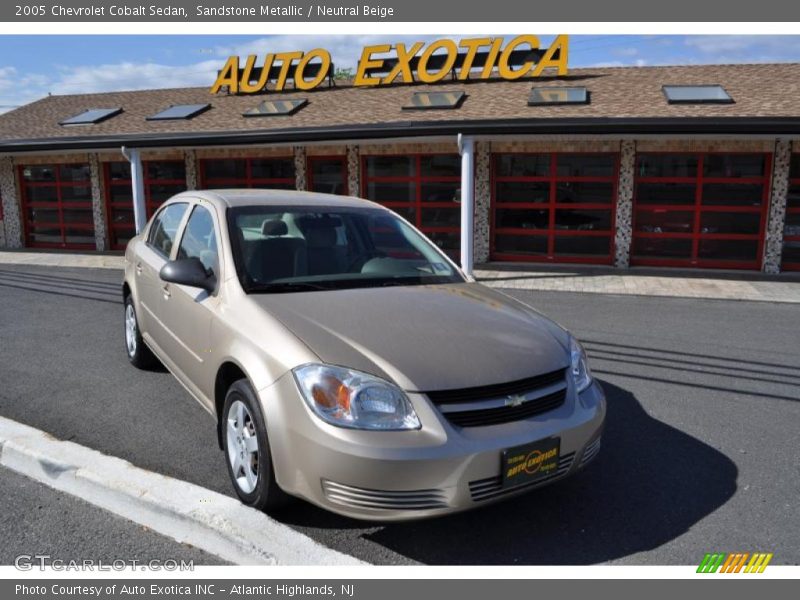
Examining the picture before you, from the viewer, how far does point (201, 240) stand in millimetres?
4395

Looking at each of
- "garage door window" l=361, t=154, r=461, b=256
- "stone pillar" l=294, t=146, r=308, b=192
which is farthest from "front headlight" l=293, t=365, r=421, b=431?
"stone pillar" l=294, t=146, r=308, b=192

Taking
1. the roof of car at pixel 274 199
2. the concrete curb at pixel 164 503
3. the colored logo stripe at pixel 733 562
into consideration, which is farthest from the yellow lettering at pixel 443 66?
the colored logo stripe at pixel 733 562

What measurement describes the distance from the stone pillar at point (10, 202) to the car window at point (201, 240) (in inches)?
627

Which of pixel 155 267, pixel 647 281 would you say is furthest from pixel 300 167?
pixel 155 267

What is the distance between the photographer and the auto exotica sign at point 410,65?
619 inches

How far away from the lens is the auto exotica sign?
15.7 m

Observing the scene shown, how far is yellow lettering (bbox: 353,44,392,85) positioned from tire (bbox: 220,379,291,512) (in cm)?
1493

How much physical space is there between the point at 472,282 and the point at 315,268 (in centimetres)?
107

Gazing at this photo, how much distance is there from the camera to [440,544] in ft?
10.4

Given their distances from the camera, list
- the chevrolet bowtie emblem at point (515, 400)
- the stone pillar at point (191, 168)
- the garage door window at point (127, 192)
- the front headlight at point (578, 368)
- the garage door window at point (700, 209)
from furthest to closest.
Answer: the garage door window at point (127, 192) < the stone pillar at point (191, 168) < the garage door window at point (700, 209) < the front headlight at point (578, 368) < the chevrolet bowtie emblem at point (515, 400)

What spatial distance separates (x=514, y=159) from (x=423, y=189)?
6.85ft

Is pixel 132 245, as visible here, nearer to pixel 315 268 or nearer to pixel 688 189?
pixel 315 268

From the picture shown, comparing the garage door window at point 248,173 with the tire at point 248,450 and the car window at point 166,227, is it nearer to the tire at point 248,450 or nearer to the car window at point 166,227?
the car window at point 166,227
